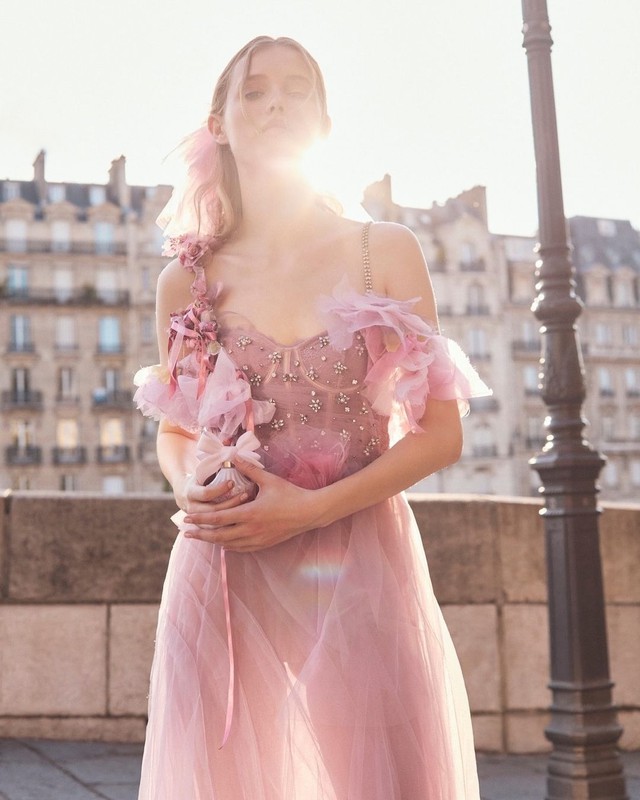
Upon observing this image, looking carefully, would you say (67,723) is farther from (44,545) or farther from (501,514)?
(501,514)

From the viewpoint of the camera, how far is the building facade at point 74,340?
53719mm

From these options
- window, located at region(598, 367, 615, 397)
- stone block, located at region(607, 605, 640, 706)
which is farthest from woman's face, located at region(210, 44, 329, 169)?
window, located at region(598, 367, 615, 397)

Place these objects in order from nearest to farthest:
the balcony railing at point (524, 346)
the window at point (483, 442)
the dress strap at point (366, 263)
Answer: the dress strap at point (366, 263), the window at point (483, 442), the balcony railing at point (524, 346)

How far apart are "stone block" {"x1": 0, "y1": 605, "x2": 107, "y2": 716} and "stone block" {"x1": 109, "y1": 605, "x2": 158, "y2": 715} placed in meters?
0.04

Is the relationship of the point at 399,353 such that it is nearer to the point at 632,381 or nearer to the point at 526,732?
the point at 526,732

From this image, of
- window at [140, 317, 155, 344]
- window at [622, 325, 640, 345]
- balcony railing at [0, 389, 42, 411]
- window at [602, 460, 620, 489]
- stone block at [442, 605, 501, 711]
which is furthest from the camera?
window at [622, 325, 640, 345]

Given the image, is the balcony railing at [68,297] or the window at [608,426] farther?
the window at [608,426]

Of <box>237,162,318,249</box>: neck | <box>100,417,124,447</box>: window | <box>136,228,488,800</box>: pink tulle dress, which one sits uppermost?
<box>100,417,124,447</box>: window

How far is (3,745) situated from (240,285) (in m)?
3.13

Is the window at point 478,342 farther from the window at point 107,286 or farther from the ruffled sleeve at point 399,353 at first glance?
the ruffled sleeve at point 399,353

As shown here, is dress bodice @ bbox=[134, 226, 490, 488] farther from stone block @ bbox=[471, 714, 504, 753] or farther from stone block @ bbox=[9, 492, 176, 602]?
A: stone block @ bbox=[471, 714, 504, 753]

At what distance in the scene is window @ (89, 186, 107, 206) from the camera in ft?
186

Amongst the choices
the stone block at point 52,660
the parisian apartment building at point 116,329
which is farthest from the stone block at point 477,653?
the parisian apartment building at point 116,329

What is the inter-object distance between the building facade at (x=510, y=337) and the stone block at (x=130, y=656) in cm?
5243
